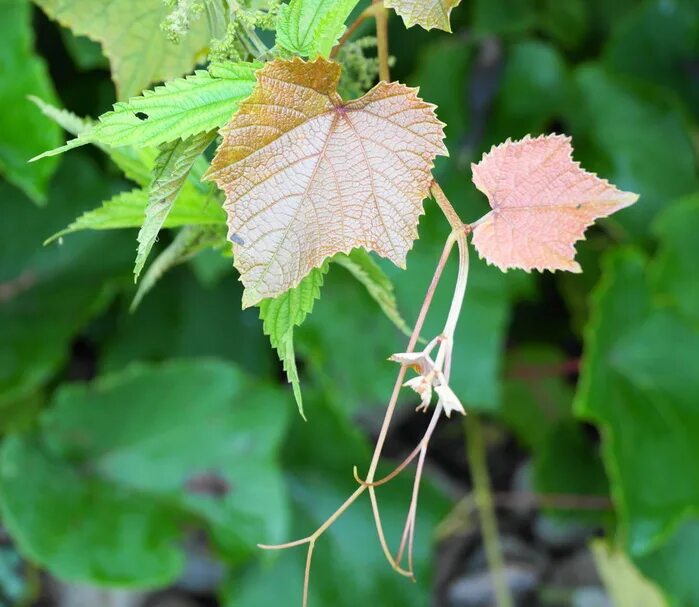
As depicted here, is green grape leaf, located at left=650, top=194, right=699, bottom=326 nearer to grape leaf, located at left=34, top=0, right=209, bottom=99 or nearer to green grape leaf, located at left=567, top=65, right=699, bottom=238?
green grape leaf, located at left=567, top=65, right=699, bottom=238

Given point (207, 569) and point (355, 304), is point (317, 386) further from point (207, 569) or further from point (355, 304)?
point (207, 569)

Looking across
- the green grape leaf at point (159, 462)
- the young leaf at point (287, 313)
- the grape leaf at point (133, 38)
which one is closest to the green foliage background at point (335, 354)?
the green grape leaf at point (159, 462)

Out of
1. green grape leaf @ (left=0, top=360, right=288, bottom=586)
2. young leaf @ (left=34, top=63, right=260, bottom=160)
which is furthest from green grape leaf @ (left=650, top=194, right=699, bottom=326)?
young leaf @ (left=34, top=63, right=260, bottom=160)

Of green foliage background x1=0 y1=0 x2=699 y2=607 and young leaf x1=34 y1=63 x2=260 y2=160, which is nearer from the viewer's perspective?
young leaf x1=34 y1=63 x2=260 y2=160

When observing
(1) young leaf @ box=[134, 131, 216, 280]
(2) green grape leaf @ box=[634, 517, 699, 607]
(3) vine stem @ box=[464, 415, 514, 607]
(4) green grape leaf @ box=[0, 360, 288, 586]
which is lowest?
(2) green grape leaf @ box=[634, 517, 699, 607]

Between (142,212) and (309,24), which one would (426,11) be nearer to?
(309,24)

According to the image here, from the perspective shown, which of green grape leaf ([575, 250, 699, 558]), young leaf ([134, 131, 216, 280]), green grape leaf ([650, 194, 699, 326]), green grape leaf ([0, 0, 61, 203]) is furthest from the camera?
green grape leaf ([650, 194, 699, 326])

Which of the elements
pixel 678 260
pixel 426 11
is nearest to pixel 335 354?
pixel 678 260

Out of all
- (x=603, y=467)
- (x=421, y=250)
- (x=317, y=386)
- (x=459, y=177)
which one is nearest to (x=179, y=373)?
(x=317, y=386)
